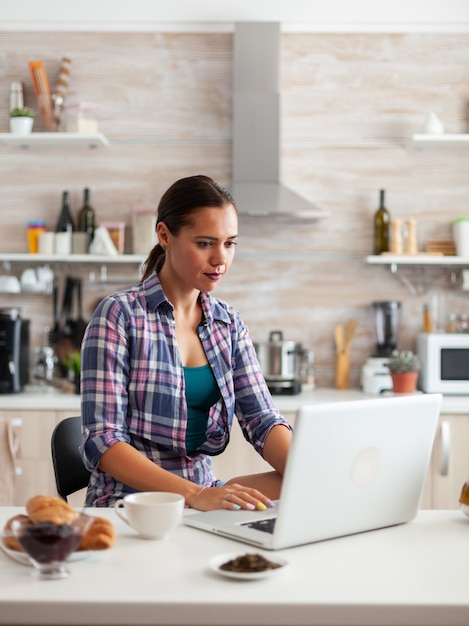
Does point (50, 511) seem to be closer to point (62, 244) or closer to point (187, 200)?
point (187, 200)

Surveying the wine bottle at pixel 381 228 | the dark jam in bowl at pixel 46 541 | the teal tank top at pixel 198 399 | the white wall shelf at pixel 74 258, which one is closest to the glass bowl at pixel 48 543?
the dark jam in bowl at pixel 46 541

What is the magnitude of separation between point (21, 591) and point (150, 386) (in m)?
0.88

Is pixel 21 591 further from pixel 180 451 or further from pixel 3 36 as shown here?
pixel 3 36

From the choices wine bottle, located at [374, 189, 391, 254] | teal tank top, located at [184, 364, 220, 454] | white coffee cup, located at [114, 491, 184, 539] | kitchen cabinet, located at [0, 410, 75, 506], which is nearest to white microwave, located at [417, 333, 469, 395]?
wine bottle, located at [374, 189, 391, 254]

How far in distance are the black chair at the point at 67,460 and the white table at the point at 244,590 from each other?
781 millimetres

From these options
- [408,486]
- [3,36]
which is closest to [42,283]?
[3,36]

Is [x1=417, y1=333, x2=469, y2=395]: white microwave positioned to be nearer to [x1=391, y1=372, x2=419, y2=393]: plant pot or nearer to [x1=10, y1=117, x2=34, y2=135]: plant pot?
[x1=391, y1=372, x2=419, y2=393]: plant pot

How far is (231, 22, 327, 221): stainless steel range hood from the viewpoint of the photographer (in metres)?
3.90

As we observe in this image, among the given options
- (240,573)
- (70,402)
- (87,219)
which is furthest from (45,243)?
(240,573)

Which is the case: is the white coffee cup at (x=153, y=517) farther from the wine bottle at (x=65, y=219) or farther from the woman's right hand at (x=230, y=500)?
the wine bottle at (x=65, y=219)

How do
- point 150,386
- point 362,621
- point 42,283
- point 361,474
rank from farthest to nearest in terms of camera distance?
point 42,283, point 150,386, point 361,474, point 362,621

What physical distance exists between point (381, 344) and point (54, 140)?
5.80ft

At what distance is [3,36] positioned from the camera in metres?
4.07

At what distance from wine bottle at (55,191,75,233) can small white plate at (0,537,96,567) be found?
284cm
